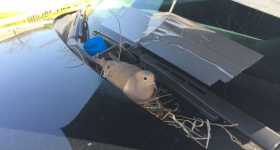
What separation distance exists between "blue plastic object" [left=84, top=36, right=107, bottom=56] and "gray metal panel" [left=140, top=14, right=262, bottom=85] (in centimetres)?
23

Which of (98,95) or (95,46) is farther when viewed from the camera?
(95,46)

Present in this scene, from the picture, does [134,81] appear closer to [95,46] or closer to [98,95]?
[98,95]

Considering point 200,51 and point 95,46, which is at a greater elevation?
point 200,51

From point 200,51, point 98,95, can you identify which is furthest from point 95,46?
point 200,51

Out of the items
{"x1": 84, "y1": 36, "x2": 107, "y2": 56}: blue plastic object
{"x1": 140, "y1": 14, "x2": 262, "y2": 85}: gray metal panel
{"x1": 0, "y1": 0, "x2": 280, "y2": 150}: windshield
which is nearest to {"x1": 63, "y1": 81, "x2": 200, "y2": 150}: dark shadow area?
{"x1": 0, "y1": 0, "x2": 280, "y2": 150}: windshield

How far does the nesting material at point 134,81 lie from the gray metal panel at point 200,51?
0.41ft

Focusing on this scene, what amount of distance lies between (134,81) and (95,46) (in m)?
0.44

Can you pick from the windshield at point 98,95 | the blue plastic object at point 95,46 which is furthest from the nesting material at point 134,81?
the blue plastic object at point 95,46

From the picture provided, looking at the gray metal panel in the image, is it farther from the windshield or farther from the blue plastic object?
the blue plastic object

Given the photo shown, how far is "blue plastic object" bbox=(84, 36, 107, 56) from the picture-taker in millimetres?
1870

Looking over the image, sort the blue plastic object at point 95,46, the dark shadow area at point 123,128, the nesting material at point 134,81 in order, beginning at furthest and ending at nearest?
1. the blue plastic object at point 95,46
2. the nesting material at point 134,81
3. the dark shadow area at point 123,128

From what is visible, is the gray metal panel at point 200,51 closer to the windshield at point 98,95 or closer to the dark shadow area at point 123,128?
the windshield at point 98,95

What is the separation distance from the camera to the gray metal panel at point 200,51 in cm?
141

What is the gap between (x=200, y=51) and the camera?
5.00 feet
